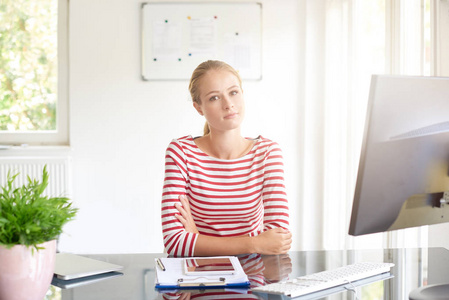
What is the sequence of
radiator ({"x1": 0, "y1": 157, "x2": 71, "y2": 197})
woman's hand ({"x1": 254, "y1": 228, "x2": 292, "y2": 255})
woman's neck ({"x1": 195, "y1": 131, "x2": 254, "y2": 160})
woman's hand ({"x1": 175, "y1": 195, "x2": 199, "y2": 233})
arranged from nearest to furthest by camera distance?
woman's hand ({"x1": 254, "y1": 228, "x2": 292, "y2": 255}), woman's hand ({"x1": 175, "y1": 195, "x2": 199, "y2": 233}), woman's neck ({"x1": 195, "y1": 131, "x2": 254, "y2": 160}), radiator ({"x1": 0, "y1": 157, "x2": 71, "y2": 197})

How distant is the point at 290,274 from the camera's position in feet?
4.40

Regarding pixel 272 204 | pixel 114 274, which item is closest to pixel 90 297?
pixel 114 274

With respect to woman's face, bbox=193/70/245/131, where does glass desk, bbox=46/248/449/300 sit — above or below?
below

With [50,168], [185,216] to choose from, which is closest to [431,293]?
[185,216]

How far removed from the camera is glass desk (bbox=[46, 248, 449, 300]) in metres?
1.17

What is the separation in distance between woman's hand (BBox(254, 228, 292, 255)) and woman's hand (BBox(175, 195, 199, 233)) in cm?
26

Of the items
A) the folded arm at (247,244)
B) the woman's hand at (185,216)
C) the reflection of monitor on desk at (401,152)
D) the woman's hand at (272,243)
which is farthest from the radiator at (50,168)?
the reflection of monitor on desk at (401,152)

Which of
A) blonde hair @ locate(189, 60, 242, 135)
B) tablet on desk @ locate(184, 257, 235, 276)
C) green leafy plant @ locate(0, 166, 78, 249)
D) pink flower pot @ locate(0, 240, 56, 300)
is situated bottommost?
tablet on desk @ locate(184, 257, 235, 276)

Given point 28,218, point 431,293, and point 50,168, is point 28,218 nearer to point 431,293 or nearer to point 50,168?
point 431,293

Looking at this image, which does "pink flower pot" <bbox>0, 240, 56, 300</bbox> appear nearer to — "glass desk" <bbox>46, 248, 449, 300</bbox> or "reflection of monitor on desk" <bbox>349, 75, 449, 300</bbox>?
"glass desk" <bbox>46, 248, 449, 300</bbox>

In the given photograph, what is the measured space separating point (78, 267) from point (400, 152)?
767 mm

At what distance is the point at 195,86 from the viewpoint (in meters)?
2.02

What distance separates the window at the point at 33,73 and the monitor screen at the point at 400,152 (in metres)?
3.03

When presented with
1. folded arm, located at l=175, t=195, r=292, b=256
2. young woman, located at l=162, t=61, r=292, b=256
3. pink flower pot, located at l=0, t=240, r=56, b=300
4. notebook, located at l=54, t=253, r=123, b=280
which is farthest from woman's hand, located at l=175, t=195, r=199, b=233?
pink flower pot, located at l=0, t=240, r=56, b=300
